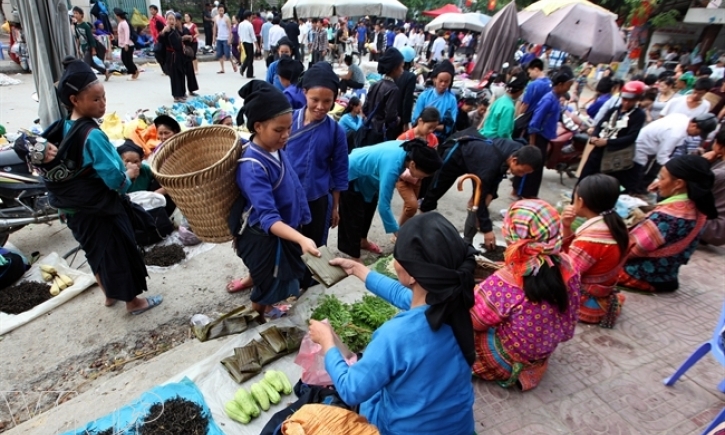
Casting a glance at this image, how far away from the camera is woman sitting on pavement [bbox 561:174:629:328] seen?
9.99 ft

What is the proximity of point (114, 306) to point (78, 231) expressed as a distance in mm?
840

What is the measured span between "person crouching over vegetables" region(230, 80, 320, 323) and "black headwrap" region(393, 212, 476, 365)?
85 cm

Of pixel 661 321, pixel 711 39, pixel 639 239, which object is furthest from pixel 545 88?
pixel 711 39

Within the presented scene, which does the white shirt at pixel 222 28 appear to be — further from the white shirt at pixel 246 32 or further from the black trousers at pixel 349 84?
the black trousers at pixel 349 84

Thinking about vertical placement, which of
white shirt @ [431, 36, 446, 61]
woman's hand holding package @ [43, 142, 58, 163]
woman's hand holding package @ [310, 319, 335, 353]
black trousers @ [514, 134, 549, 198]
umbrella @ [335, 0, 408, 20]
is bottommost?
black trousers @ [514, 134, 549, 198]

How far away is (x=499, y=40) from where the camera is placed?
964 cm

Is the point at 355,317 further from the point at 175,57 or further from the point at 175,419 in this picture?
the point at 175,57

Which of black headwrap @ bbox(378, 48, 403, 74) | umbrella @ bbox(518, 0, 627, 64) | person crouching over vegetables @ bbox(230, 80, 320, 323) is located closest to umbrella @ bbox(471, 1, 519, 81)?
umbrella @ bbox(518, 0, 627, 64)

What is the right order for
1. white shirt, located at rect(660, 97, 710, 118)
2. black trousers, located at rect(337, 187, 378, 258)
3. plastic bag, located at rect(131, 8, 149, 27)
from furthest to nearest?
plastic bag, located at rect(131, 8, 149, 27) < white shirt, located at rect(660, 97, 710, 118) < black trousers, located at rect(337, 187, 378, 258)

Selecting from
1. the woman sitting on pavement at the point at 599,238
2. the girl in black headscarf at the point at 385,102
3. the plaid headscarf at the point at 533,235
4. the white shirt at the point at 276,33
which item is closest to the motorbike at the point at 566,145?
the girl in black headscarf at the point at 385,102

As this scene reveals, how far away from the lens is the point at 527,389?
9.35 feet

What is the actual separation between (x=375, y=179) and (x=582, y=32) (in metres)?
7.19

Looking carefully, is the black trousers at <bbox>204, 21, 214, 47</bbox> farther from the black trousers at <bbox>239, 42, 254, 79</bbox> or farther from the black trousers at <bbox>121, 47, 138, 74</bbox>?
the black trousers at <bbox>121, 47, 138, 74</bbox>

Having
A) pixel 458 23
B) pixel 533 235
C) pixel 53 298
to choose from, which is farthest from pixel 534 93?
pixel 458 23
